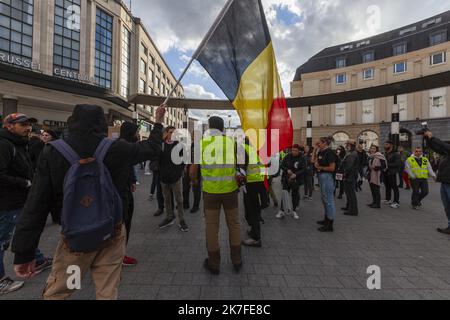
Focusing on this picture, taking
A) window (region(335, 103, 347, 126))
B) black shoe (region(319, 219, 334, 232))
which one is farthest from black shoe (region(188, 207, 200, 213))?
window (region(335, 103, 347, 126))

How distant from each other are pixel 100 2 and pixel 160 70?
19023mm

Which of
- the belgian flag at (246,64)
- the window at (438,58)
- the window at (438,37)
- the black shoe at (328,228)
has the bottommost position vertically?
the black shoe at (328,228)

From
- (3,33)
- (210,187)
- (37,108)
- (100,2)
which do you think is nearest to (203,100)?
(210,187)

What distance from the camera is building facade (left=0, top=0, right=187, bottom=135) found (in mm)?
17609

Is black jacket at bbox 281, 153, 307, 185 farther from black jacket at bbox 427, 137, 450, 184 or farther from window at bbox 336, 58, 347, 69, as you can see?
window at bbox 336, 58, 347, 69

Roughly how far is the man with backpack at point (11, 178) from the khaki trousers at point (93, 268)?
67.5 inches

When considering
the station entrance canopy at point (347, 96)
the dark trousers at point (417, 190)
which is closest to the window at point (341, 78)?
the station entrance canopy at point (347, 96)

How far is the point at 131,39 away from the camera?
31891mm

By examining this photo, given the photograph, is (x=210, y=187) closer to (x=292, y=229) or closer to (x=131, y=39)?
(x=292, y=229)

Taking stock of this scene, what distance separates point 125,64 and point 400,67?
129ft

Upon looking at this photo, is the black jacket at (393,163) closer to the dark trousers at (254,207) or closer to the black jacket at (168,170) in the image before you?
the dark trousers at (254,207)

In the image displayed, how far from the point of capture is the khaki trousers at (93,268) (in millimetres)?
1573

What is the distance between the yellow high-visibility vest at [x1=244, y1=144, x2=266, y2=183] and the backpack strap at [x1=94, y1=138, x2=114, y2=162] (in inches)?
90.8

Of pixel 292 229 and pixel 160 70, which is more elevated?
pixel 160 70
